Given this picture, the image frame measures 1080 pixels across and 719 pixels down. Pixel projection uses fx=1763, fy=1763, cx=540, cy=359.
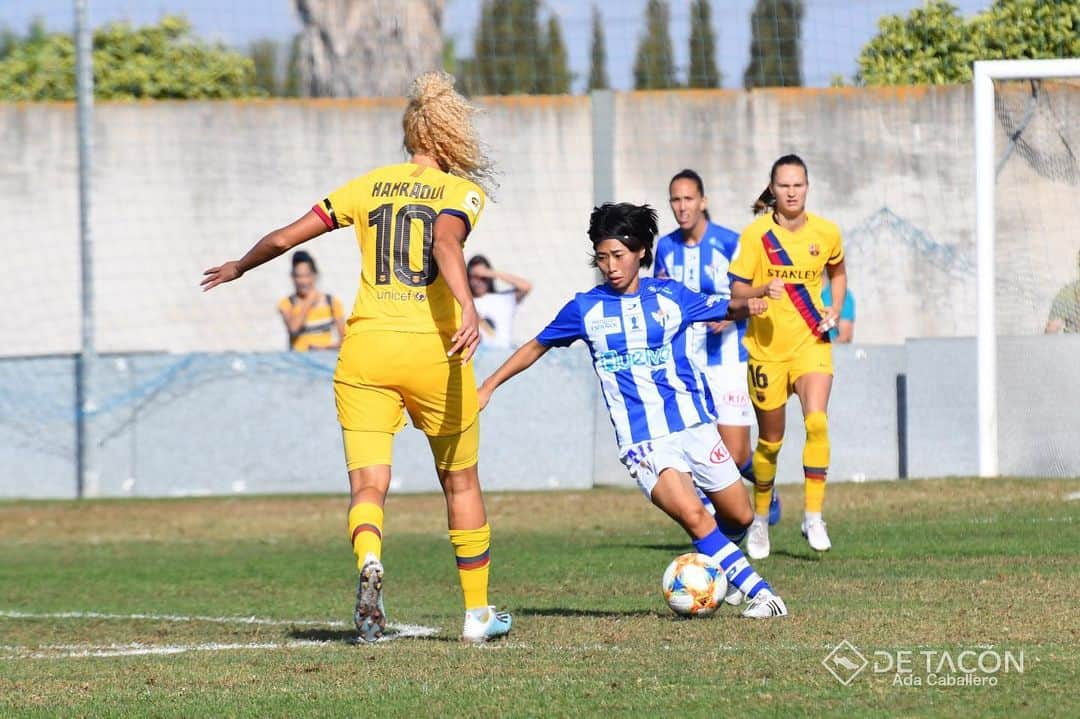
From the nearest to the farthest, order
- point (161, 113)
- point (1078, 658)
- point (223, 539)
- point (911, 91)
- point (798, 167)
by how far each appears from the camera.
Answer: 1. point (1078, 658)
2. point (798, 167)
3. point (223, 539)
4. point (911, 91)
5. point (161, 113)

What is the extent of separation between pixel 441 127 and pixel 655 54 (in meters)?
11.5

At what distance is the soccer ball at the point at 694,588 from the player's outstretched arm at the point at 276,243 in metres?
2.13

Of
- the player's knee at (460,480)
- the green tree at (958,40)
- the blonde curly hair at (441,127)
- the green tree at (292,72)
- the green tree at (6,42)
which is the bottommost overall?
the player's knee at (460,480)

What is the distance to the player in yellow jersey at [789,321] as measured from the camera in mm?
10250

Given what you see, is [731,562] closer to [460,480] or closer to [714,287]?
[460,480]

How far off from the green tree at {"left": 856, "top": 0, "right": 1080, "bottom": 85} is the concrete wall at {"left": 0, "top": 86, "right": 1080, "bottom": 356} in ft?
1.15

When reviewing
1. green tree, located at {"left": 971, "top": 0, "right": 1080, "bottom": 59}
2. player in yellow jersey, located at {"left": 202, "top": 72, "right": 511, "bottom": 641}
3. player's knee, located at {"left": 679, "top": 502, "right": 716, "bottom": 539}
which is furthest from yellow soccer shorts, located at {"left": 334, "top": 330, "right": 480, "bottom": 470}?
green tree, located at {"left": 971, "top": 0, "right": 1080, "bottom": 59}

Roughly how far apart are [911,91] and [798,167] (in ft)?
25.5

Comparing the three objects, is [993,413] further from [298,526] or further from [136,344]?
[136,344]

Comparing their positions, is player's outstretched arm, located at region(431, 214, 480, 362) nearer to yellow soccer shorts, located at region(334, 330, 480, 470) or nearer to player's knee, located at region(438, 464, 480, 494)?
yellow soccer shorts, located at region(334, 330, 480, 470)

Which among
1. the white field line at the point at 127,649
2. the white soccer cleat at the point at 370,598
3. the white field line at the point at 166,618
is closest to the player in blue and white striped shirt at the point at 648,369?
the white soccer cleat at the point at 370,598

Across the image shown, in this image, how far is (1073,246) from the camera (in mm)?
13922

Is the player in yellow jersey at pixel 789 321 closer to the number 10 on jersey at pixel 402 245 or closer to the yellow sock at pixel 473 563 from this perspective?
the yellow sock at pixel 473 563

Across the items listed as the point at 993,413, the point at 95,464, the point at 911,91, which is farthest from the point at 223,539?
the point at 911,91
